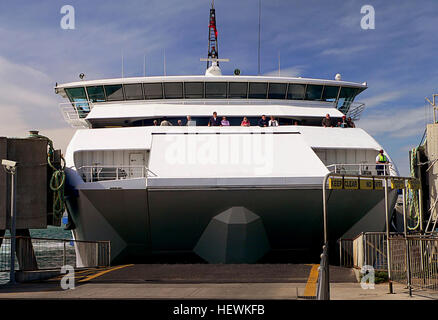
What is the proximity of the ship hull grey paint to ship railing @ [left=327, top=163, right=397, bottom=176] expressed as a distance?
114 cm

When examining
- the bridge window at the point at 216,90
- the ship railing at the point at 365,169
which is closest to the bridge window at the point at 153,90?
the bridge window at the point at 216,90

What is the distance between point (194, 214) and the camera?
13805 millimetres

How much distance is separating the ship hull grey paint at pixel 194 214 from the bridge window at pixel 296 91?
6886 millimetres

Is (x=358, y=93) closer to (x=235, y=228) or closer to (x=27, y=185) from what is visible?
(x=235, y=228)

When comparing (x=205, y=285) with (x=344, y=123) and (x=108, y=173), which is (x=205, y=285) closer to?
(x=108, y=173)

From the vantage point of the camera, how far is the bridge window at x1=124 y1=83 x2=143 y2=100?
63.5 feet

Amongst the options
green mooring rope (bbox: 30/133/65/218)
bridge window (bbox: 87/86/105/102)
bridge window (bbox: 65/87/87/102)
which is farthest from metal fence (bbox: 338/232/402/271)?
bridge window (bbox: 65/87/87/102)

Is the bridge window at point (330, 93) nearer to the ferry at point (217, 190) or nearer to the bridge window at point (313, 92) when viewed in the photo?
the bridge window at point (313, 92)

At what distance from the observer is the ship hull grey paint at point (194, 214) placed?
534 inches

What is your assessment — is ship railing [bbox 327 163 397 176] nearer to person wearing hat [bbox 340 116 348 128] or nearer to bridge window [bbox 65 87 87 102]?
person wearing hat [bbox 340 116 348 128]

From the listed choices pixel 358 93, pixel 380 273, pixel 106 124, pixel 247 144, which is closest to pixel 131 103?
pixel 106 124

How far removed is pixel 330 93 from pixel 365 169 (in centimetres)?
567
